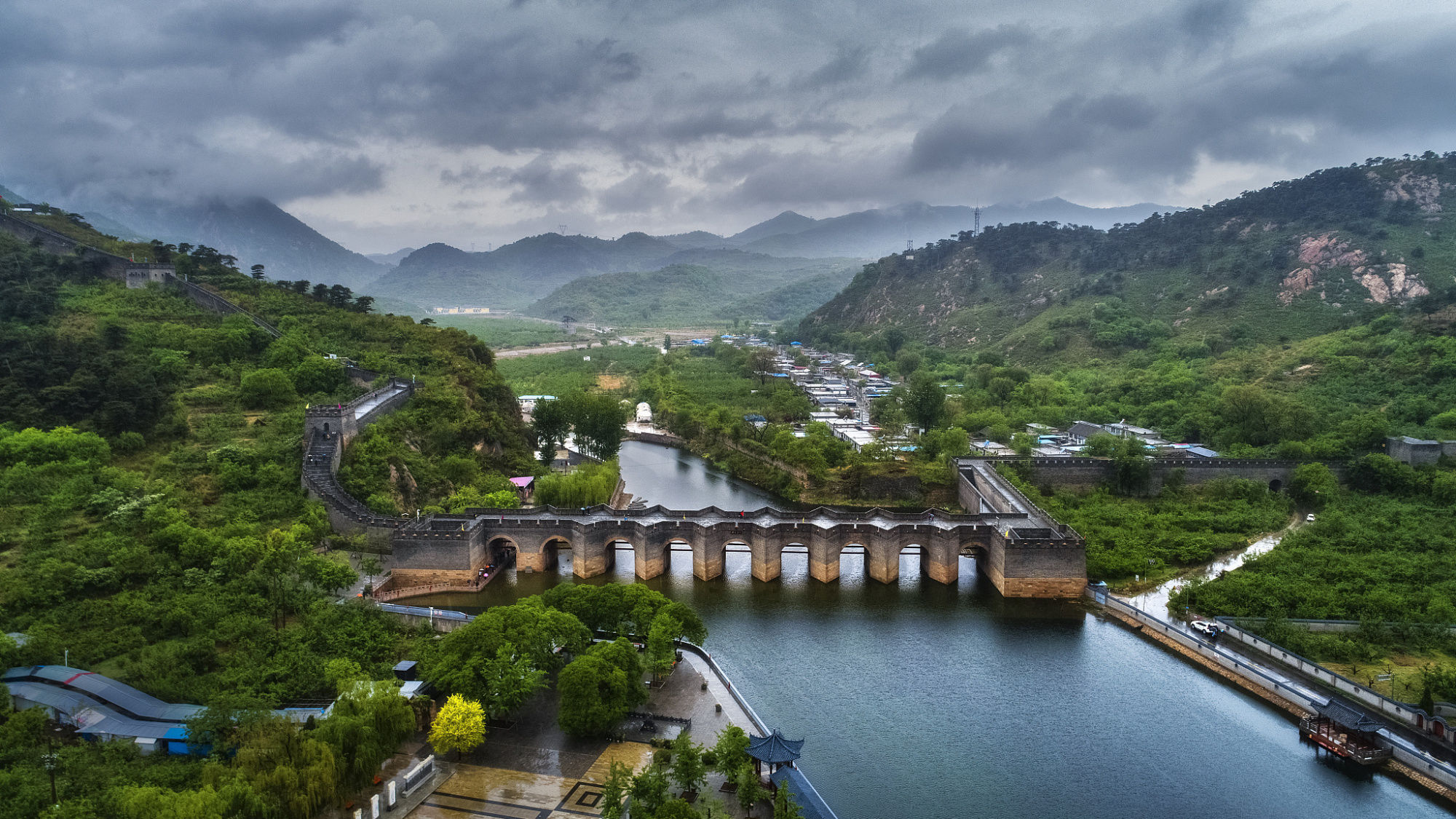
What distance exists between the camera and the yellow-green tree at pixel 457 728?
84.7 feet

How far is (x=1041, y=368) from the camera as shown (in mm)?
103000

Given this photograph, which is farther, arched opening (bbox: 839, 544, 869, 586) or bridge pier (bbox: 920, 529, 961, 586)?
arched opening (bbox: 839, 544, 869, 586)

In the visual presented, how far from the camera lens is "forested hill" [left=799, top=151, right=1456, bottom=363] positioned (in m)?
94.7

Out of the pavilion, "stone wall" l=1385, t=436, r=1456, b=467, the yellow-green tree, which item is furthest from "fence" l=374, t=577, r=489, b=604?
"stone wall" l=1385, t=436, r=1456, b=467

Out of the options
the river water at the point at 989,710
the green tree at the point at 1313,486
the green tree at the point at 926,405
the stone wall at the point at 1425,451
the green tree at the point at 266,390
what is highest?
the green tree at the point at 266,390

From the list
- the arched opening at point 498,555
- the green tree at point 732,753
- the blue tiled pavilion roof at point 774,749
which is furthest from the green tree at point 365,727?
the arched opening at point 498,555

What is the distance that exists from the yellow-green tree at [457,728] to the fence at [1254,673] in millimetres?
28194

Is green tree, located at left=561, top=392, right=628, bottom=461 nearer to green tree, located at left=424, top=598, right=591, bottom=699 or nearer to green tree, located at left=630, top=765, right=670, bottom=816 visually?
green tree, located at left=424, top=598, right=591, bottom=699

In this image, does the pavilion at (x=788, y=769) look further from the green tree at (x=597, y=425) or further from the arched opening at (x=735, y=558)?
the green tree at (x=597, y=425)

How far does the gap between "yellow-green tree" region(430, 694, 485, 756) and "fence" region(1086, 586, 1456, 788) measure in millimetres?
28194

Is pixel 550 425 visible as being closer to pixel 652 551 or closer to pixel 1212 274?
pixel 652 551

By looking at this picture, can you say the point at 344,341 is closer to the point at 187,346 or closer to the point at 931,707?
the point at 187,346

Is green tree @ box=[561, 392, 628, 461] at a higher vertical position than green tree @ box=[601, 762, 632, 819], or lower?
higher

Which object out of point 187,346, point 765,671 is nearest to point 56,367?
point 187,346
